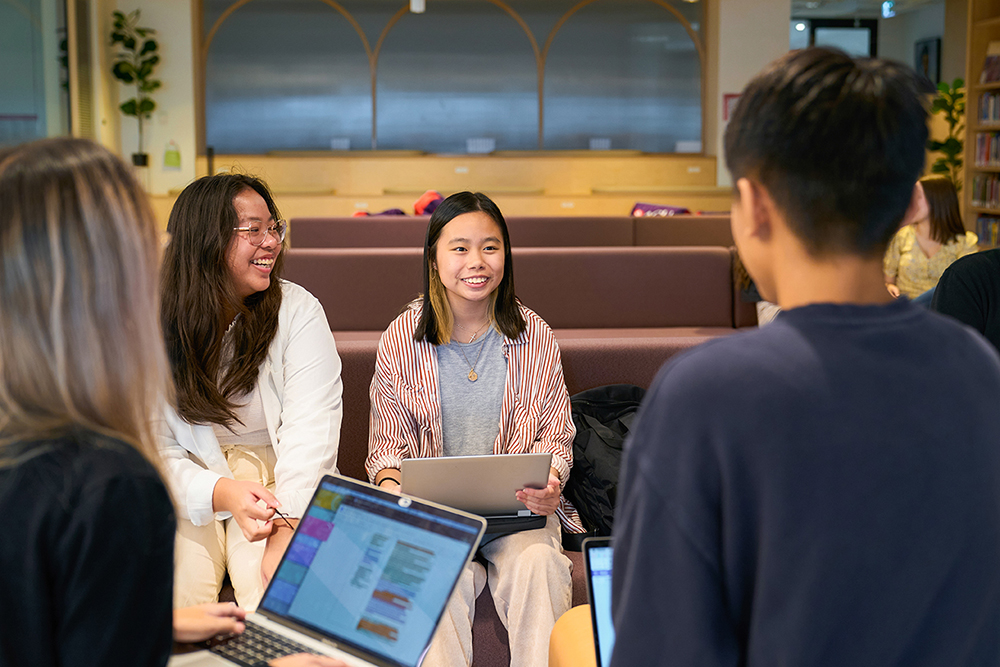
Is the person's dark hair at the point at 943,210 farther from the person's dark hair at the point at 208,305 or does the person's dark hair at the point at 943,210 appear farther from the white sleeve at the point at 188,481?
the white sleeve at the point at 188,481

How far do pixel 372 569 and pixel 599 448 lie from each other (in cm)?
104

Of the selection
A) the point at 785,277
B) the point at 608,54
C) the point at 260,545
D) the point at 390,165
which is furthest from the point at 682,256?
the point at 608,54

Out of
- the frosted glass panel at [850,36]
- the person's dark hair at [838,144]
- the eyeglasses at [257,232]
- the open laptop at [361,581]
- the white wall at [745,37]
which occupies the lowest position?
the open laptop at [361,581]

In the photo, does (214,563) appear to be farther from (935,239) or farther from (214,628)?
(935,239)

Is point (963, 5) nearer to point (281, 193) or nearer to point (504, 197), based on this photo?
point (504, 197)

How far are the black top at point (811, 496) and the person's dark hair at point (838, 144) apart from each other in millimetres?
64

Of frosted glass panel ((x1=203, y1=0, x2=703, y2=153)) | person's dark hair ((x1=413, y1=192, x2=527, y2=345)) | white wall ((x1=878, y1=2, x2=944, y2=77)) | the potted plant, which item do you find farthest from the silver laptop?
white wall ((x1=878, y1=2, x2=944, y2=77))

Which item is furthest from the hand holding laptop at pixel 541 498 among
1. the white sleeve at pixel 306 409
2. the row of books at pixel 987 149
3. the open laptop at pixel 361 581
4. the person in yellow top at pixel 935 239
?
the row of books at pixel 987 149

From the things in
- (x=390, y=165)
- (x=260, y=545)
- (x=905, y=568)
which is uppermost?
(x=390, y=165)

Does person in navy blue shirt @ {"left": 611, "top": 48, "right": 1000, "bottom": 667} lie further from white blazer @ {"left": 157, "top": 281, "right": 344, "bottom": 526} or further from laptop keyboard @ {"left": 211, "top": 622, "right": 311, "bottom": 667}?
white blazer @ {"left": 157, "top": 281, "right": 344, "bottom": 526}

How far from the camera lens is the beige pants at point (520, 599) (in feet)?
5.62

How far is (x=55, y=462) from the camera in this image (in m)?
0.70

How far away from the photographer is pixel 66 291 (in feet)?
2.38

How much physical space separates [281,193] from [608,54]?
3.80m
